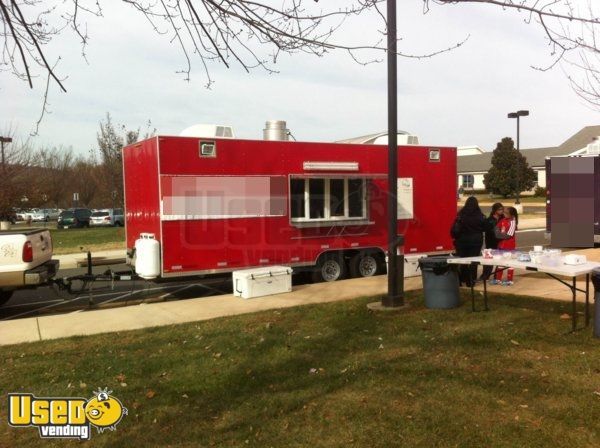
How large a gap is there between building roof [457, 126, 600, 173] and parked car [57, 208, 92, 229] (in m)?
41.9

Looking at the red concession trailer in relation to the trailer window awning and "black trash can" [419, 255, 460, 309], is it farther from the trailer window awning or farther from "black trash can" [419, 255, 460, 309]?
"black trash can" [419, 255, 460, 309]

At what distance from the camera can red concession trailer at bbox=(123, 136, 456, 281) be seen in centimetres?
920

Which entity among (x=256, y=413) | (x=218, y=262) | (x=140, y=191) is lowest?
(x=256, y=413)

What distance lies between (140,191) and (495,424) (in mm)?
7700

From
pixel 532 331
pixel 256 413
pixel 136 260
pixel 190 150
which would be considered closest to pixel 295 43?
pixel 256 413

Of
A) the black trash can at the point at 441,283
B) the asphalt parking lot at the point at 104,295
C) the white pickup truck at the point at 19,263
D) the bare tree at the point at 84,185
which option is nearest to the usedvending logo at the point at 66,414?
the white pickup truck at the point at 19,263

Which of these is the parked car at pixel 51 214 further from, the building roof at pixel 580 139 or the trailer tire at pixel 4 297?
the building roof at pixel 580 139

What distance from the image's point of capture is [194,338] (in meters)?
6.71

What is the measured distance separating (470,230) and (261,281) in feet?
12.4

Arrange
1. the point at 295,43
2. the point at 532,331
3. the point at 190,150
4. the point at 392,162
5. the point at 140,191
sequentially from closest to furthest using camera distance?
the point at 295,43 < the point at 532,331 < the point at 392,162 < the point at 190,150 < the point at 140,191

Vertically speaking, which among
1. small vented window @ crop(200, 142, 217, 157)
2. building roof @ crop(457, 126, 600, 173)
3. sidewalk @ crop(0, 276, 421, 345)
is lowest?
sidewalk @ crop(0, 276, 421, 345)

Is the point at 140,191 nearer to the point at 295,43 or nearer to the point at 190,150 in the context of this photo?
the point at 190,150

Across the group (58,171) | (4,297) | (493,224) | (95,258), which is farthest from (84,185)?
(493,224)

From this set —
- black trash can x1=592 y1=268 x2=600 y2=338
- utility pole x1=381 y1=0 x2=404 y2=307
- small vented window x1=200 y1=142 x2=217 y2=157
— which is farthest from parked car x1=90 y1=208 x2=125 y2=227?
black trash can x1=592 y1=268 x2=600 y2=338
